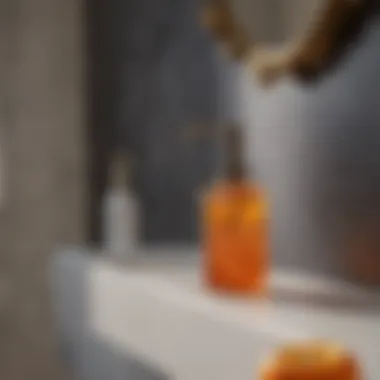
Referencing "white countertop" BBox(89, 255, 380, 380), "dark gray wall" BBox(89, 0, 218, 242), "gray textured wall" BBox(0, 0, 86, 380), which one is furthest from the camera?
"gray textured wall" BBox(0, 0, 86, 380)

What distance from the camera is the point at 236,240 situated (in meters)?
1.01

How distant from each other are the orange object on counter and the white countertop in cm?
10

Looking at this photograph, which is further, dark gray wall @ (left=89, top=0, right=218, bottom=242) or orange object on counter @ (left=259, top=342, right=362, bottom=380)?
dark gray wall @ (left=89, top=0, right=218, bottom=242)

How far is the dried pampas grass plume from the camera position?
3.19 feet

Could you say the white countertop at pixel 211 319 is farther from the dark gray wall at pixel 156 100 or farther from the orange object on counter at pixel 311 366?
the dark gray wall at pixel 156 100

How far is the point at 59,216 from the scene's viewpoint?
1670 millimetres

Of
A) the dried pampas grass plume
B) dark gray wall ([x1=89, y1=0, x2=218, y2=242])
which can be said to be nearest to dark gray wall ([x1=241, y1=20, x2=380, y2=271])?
the dried pampas grass plume

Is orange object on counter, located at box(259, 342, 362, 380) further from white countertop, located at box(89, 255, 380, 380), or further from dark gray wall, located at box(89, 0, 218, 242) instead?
dark gray wall, located at box(89, 0, 218, 242)

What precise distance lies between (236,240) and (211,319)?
0.15m

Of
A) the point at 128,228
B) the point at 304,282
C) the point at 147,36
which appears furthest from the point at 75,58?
the point at 304,282

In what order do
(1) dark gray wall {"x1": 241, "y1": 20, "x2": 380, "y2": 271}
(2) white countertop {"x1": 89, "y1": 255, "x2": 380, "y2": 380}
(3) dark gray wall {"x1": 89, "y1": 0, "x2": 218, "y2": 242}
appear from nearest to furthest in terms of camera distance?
Answer: (2) white countertop {"x1": 89, "y1": 255, "x2": 380, "y2": 380} < (1) dark gray wall {"x1": 241, "y1": 20, "x2": 380, "y2": 271} < (3) dark gray wall {"x1": 89, "y1": 0, "x2": 218, "y2": 242}

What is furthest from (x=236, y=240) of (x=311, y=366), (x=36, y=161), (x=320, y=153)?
(x=36, y=161)

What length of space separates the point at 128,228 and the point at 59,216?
15.5 inches

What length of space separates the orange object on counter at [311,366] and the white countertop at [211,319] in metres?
0.10
